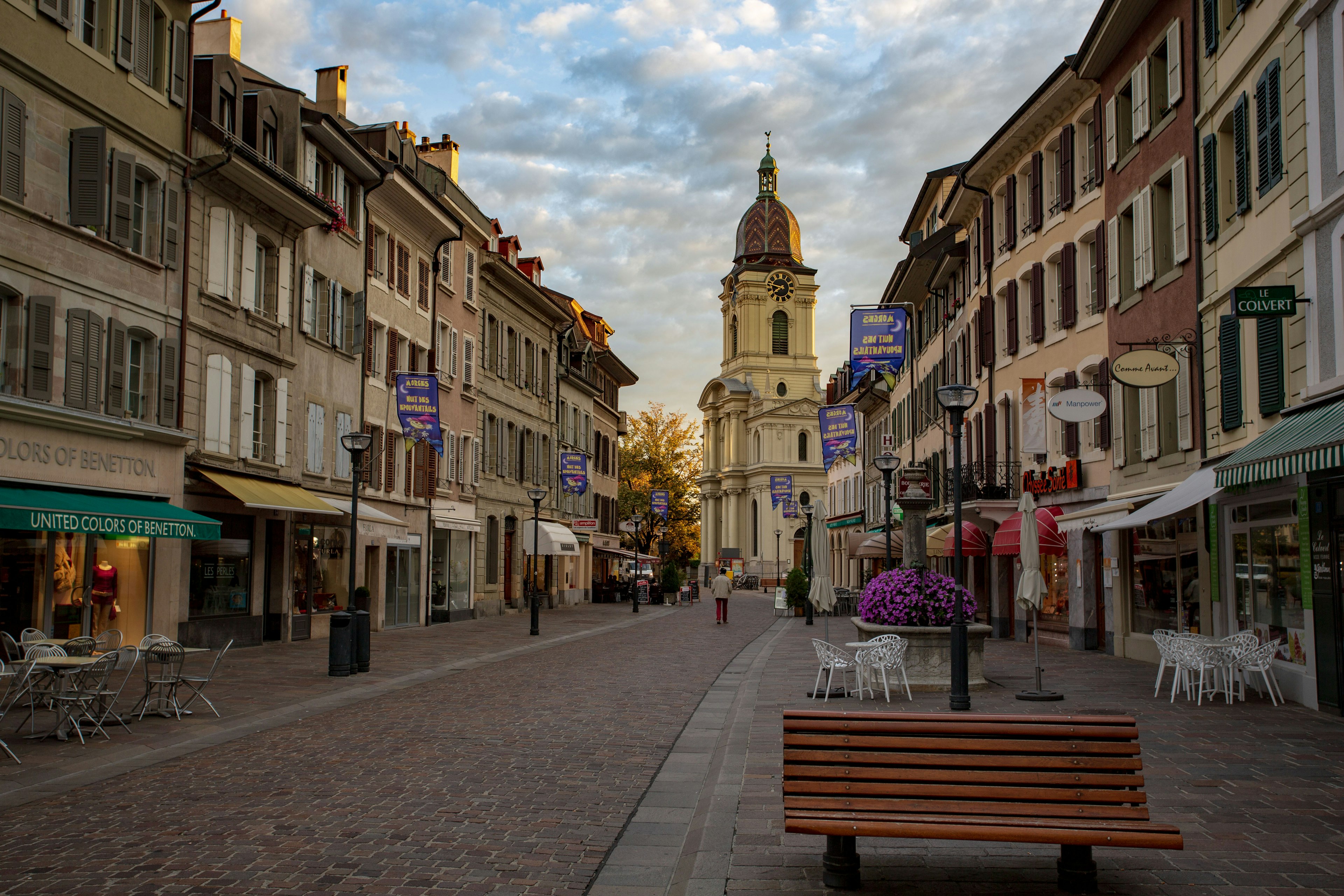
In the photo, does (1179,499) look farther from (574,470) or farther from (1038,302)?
(574,470)

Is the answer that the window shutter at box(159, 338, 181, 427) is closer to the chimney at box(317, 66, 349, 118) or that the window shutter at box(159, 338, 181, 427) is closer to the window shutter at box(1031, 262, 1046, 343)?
the chimney at box(317, 66, 349, 118)

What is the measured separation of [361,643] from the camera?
17.8m

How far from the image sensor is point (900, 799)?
550 centimetres

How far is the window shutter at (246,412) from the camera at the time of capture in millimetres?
22562

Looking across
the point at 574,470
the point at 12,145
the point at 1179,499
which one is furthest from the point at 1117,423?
the point at 574,470

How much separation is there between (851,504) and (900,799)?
64.2 metres

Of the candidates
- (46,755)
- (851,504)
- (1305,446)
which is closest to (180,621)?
(46,755)

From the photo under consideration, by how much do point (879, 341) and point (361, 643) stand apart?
14415 mm

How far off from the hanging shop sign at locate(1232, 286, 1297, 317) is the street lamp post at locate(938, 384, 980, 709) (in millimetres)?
3187

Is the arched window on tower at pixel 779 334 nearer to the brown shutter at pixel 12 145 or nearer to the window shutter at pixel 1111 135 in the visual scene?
the window shutter at pixel 1111 135

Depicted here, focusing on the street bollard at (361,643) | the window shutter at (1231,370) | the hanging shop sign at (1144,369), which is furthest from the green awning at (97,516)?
the window shutter at (1231,370)

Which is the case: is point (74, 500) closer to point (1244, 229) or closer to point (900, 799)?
point (900, 799)

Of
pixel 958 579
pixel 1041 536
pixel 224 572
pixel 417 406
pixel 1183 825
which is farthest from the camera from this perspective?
pixel 417 406

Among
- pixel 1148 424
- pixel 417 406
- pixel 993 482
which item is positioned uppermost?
pixel 417 406
